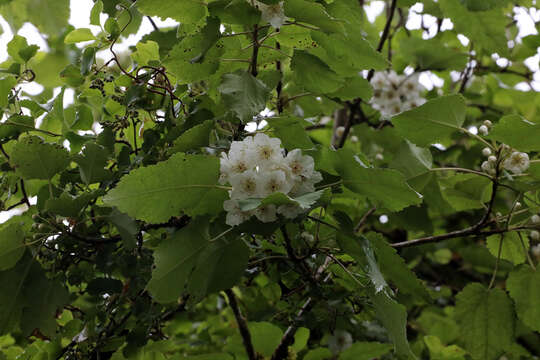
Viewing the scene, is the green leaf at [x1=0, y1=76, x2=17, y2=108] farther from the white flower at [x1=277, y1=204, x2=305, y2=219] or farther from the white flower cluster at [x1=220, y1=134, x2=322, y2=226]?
the white flower at [x1=277, y1=204, x2=305, y2=219]

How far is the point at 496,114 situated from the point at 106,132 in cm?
200

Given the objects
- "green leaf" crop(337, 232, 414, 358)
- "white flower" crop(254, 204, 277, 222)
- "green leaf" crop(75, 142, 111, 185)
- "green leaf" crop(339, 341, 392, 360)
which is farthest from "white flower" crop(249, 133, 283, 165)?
"green leaf" crop(339, 341, 392, 360)

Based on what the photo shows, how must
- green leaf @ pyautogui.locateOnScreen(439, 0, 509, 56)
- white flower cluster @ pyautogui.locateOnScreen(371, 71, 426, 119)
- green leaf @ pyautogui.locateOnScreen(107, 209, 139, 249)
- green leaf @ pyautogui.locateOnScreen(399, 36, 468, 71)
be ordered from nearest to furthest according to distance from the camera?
green leaf @ pyautogui.locateOnScreen(107, 209, 139, 249)
green leaf @ pyautogui.locateOnScreen(439, 0, 509, 56)
green leaf @ pyautogui.locateOnScreen(399, 36, 468, 71)
white flower cluster @ pyautogui.locateOnScreen(371, 71, 426, 119)

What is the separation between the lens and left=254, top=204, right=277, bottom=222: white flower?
988mm

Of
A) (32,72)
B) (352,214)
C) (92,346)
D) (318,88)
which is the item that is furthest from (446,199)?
(32,72)

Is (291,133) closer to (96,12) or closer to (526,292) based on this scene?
(96,12)

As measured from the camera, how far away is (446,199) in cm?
182

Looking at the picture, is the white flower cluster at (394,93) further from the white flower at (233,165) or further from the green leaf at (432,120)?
the white flower at (233,165)

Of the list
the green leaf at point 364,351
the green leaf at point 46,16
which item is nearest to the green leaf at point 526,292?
the green leaf at point 364,351

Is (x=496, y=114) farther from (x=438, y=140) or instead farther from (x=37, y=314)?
(x=37, y=314)

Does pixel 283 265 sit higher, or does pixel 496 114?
pixel 283 265

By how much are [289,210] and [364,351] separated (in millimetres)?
881

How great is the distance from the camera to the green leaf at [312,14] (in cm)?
100

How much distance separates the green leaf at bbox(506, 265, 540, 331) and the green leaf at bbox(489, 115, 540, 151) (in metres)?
0.47
